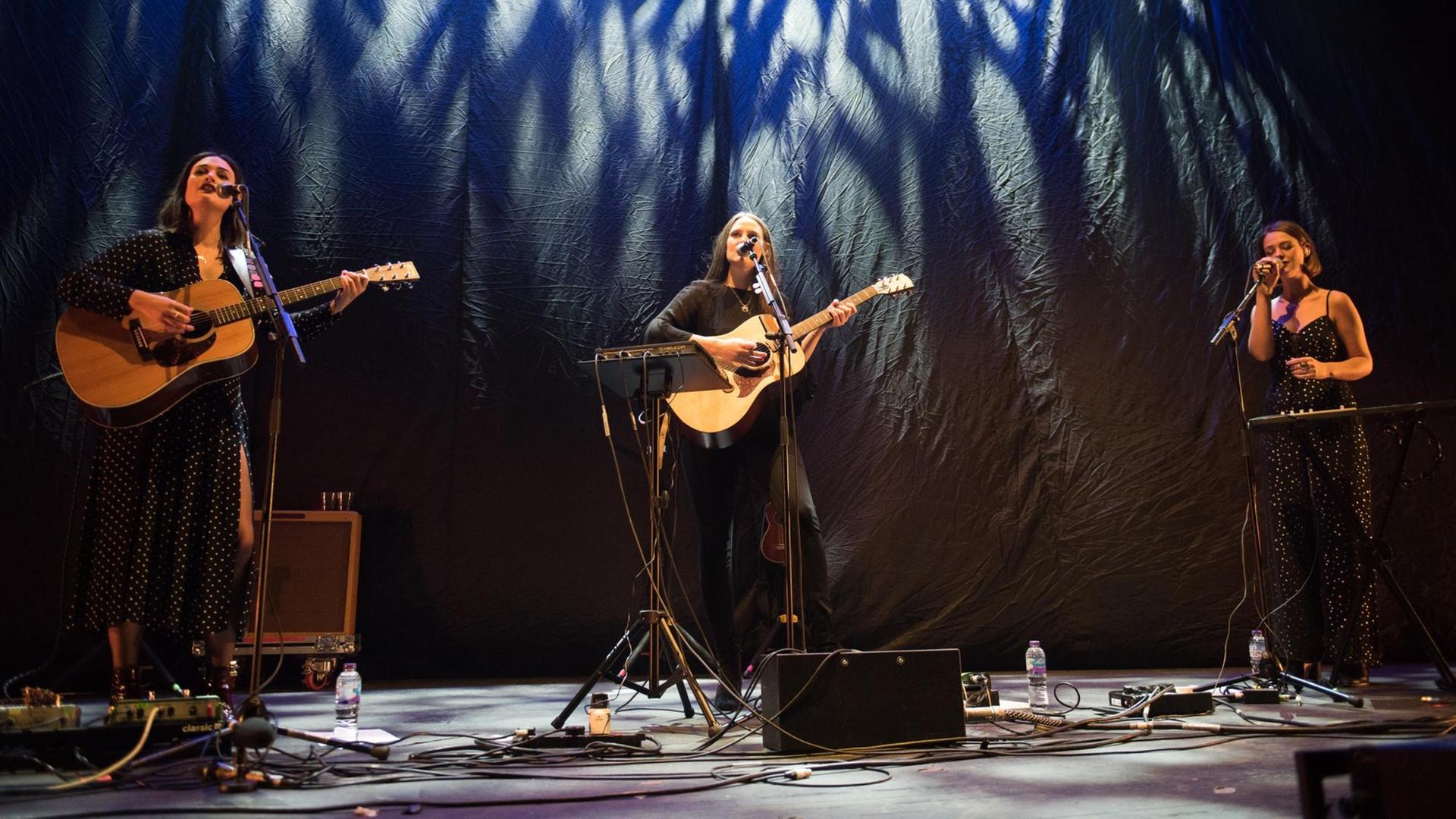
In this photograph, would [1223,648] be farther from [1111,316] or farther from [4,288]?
[4,288]

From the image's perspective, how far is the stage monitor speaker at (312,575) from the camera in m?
4.30

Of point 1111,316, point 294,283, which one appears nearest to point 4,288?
point 294,283

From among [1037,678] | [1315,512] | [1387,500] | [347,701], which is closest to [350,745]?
[347,701]

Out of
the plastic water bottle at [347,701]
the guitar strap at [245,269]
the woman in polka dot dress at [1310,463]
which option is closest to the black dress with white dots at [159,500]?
the guitar strap at [245,269]

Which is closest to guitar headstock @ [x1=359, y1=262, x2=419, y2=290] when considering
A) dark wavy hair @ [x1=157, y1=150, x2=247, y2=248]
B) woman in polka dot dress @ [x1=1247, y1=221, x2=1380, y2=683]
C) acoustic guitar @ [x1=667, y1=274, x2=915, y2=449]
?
dark wavy hair @ [x1=157, y1=150, x2=247, y2=248]

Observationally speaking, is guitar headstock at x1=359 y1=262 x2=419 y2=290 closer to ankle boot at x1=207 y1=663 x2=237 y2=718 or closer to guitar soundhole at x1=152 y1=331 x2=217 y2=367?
guitar soundhole at x1=152 y1=331 x2=217 y2=367

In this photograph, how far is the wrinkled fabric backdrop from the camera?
15.5 feet

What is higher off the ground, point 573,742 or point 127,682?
point 127,682

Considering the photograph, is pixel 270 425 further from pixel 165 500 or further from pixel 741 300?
pixel 741 300

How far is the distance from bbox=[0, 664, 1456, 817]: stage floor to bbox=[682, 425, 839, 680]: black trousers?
0.43m

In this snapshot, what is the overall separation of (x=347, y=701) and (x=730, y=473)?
143 cm

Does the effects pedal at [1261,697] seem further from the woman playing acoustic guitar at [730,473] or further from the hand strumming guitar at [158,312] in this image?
the hand strumming guitar at [158,312]

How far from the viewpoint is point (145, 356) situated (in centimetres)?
318

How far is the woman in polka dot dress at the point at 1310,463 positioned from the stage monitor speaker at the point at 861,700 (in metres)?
2.09
